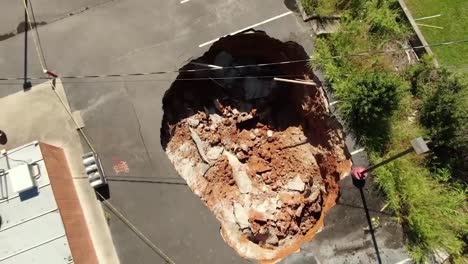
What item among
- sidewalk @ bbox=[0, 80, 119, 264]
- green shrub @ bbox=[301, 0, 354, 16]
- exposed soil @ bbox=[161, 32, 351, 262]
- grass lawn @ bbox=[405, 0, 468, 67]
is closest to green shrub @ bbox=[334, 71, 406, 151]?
exposed soil @ bbox=[161, 32, 351, 262]

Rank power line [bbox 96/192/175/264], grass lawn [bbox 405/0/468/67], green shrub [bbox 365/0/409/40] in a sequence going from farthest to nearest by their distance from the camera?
1. grass lawn [bbox 405/0/468/67]
2. green shrub [bbox 365/0/409/40]
3. power line [bbox 96/192/175/264]

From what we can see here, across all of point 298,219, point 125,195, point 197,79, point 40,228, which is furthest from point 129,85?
point 298,219

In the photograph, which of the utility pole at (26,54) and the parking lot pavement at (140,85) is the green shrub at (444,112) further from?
the utility pole at (26,54)

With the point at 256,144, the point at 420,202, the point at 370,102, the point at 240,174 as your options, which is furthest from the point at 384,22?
the point at 240,174

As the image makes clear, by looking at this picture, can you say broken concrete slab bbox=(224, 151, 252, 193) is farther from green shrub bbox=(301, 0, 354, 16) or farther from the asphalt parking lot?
green shrub bbox=(301, 0, 354, 16)

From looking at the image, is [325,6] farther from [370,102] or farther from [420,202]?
[420,202]
